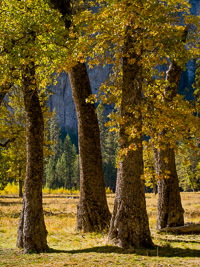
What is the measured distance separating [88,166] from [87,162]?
15cm

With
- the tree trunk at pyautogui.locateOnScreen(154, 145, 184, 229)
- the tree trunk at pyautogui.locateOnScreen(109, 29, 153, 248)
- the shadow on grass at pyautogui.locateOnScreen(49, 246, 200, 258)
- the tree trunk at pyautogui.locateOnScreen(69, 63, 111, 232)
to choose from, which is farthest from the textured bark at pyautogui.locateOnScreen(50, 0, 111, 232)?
the tree trunk at pyautogui.locateOnScreen(109, 29, 153, 248)

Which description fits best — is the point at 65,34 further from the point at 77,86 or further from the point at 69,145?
the point at 69,145

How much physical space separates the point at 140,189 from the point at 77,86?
491 centimetres

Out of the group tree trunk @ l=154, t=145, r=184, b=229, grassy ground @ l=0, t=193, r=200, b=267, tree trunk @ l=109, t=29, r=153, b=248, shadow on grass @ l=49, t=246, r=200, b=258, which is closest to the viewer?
grassy ground @ l=0, t=193, r=200, b=267

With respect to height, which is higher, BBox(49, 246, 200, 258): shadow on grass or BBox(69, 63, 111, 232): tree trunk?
BBox(69, 63, 111, 232): tree trunk

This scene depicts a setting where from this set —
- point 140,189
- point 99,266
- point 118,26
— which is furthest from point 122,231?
point 118,26

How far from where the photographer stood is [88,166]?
11250 mm

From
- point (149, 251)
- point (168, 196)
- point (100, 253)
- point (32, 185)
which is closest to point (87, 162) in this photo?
point (32, 185)

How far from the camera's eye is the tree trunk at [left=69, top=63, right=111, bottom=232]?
11109mm

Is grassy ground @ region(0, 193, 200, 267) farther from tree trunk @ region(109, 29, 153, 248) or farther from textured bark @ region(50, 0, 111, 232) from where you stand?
textured bark @ region(50, 0, 111, 232)

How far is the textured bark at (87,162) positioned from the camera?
11.1 m

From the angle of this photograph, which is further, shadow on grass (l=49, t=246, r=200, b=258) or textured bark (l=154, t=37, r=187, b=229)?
textured bark (l=154, t=37, r=187, b=229)

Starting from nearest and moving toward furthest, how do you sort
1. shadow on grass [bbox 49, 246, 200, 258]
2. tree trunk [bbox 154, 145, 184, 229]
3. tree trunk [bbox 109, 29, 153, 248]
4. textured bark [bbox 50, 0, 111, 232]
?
shadow on grass [bbox 49, 246, 200, 258], tree trunk [bbox 109, 29, 153, 248], textured bark [bbox 50, 0, 111, 232], tree trunk [bbox 154, 145, 184, 229]

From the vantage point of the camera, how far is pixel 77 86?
1140cm
